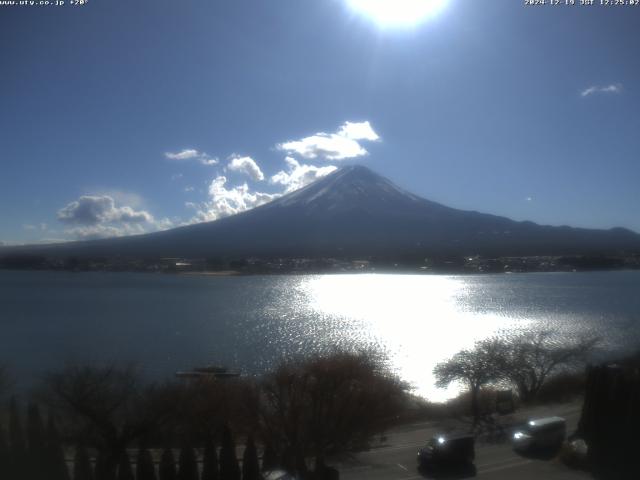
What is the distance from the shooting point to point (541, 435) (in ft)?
13.4

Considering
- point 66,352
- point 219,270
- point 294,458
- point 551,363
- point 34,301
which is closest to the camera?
point 294,458

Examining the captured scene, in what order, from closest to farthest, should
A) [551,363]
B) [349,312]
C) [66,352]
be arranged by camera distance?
1. [551,363]
2. [66,352]
3. [349,312]

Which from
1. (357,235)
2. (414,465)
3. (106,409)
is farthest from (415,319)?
(357,235)

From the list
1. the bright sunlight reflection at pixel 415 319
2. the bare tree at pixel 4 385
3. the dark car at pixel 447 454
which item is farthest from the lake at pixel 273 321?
the dark car at pixel 447 454

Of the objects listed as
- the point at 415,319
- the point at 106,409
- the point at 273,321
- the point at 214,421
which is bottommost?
the point at 415,319

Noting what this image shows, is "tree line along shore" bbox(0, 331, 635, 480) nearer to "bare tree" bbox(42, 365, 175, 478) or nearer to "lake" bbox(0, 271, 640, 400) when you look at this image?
"bare tree" bbox(42, 365, 175, 478)

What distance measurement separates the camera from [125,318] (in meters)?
14.9

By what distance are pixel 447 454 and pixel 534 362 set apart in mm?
3923

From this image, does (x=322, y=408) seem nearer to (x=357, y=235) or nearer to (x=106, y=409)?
(x=106, y=409)

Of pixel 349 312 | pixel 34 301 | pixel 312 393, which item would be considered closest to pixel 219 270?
pixel 34 301

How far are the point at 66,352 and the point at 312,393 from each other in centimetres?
664

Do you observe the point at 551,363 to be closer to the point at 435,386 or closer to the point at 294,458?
the point at 435,386

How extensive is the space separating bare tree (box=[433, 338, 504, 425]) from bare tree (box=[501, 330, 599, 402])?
0.10m

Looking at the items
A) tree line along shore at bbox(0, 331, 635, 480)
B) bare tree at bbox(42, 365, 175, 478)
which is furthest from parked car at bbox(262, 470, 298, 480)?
bare tree at bbox(42, 365, 175, 478)
